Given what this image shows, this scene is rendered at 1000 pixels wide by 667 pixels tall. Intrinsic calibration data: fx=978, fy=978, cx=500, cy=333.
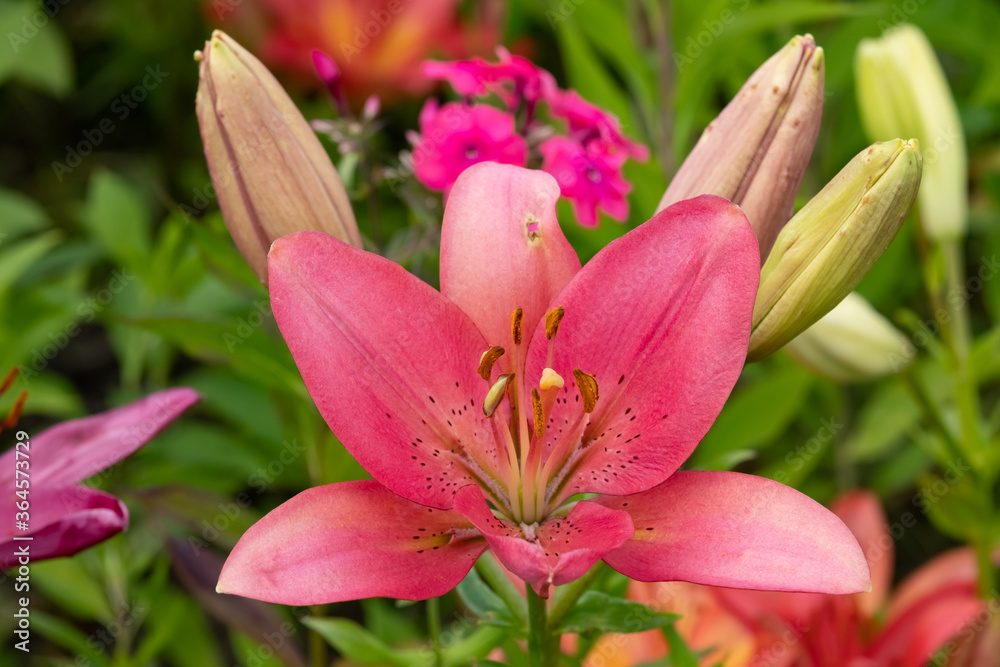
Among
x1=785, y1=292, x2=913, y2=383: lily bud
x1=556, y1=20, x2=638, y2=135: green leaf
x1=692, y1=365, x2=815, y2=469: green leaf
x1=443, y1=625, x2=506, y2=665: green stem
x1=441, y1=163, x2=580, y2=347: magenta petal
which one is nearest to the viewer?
x1=441, y1=163, x2=580, y2=347: magenta petal

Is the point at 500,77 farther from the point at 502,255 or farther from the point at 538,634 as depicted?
the point at 538,634

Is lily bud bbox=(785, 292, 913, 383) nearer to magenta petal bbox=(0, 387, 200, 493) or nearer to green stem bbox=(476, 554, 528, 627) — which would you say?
green stem bbox=(476, 554, 528, 627)

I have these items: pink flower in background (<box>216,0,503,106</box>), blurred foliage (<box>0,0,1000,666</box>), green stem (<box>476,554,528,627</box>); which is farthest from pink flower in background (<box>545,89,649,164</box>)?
pink flower in background (<box>216,0,503,106</box>)

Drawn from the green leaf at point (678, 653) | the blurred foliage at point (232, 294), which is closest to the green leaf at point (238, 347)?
the blurred foliage at point (232, 294)

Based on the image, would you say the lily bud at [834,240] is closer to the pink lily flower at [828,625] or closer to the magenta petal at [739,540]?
the magenta petal at [739,540]

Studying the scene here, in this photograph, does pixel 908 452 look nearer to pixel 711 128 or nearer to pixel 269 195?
pixel 711 128

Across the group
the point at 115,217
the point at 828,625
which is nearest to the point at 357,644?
the point at 828,625

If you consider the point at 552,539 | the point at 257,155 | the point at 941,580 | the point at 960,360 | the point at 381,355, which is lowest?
the point at 941,580

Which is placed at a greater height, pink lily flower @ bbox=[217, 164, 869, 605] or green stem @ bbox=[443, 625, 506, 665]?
pink lily flower @ bbox=[217, 164, 869, 605]
